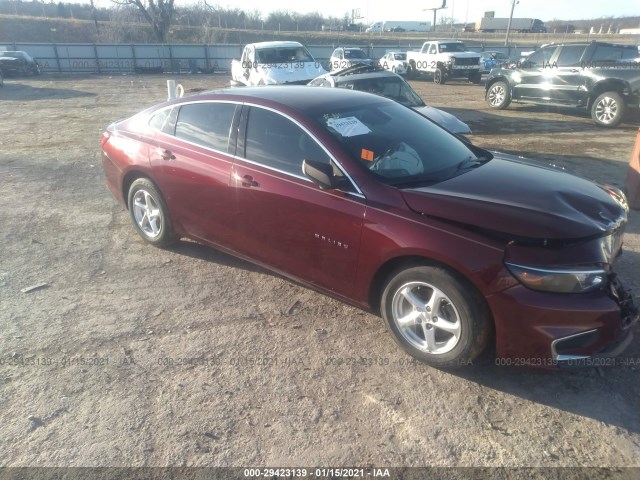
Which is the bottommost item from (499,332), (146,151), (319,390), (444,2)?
(319,390)

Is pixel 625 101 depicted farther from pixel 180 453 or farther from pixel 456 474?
pixel 180 453

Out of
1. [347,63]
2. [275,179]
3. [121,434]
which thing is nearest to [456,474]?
[121,434]

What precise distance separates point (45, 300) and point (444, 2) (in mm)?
60732

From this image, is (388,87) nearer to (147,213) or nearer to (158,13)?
(147,213)

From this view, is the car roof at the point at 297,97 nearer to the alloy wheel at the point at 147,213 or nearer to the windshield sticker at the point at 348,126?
the windshield sticker at the point at 348,126

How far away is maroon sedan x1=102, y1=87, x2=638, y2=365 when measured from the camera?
2.84m

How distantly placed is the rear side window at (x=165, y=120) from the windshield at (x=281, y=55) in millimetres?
12044

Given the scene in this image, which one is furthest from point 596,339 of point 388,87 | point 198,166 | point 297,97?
point 388,87

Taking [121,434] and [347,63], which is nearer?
[121,434]

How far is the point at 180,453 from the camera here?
2600 millimetres

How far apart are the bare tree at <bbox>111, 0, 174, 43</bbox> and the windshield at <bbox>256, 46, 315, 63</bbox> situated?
36.1 m

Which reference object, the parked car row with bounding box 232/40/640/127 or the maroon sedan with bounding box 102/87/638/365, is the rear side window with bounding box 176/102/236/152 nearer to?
the maroon sedan with bounding box 102/87/638/365

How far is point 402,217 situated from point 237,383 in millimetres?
1498

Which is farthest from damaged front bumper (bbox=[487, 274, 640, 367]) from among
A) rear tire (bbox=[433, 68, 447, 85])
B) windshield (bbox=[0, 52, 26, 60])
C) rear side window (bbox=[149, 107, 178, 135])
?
windshield (bbox=[0, 52, 26, 60])
